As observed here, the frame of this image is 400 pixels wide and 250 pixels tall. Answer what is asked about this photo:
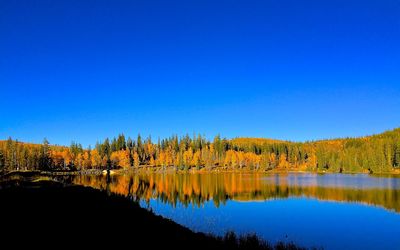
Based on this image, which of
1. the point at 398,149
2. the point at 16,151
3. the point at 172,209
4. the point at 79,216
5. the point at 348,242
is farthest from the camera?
the point at 398,149

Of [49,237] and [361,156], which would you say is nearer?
[49,237]

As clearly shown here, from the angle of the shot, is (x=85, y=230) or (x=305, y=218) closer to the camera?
(x=85, y=230)

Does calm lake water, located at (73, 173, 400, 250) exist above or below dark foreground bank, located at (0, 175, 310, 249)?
below

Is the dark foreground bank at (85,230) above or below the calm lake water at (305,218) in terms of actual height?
above

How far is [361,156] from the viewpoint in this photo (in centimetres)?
18750

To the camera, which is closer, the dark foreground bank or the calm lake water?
the dark foreground bank

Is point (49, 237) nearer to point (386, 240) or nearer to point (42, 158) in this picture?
point (386, 240)

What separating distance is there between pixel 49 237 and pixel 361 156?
648 ft

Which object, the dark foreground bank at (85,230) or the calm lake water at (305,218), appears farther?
the calm lake water at (305,218)

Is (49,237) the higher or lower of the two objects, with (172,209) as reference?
higher

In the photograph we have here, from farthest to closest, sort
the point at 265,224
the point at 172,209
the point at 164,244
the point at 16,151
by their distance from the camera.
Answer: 1. the point at 16,151
2. the point at 172,209
3. the point at 265,224
4. the point at 164,244

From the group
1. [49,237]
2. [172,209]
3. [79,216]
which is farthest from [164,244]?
[172,209]

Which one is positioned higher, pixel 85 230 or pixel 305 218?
pixel 85 230

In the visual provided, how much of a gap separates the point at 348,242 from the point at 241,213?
50.5ft
